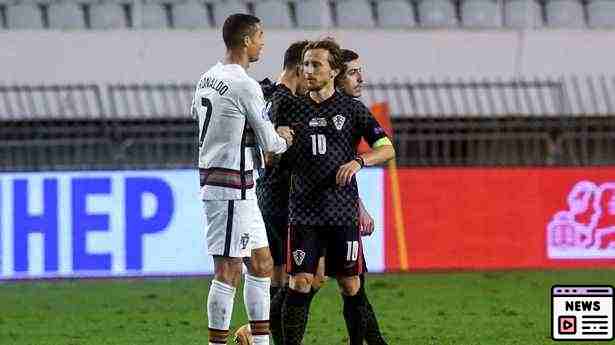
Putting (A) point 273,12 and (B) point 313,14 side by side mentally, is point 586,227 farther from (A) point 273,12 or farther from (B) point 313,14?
(A) point 273,12

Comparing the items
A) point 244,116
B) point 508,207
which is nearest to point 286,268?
point 244,116

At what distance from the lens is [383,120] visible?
16.5m

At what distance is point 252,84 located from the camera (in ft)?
29.2

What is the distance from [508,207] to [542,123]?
2.11 metres

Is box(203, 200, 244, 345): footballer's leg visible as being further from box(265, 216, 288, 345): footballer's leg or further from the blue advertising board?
the blue advertising board

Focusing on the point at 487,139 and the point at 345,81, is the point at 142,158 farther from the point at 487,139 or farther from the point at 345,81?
the point at 345,81

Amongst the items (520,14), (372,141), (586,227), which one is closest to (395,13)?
(520,14)

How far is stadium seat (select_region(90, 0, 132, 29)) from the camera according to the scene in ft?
61.8

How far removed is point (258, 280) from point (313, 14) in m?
10.4

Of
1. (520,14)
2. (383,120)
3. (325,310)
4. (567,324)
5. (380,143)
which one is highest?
(520,14)

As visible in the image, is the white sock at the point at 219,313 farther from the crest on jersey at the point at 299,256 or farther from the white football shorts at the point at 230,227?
the crest on jersey at the point at 299,256

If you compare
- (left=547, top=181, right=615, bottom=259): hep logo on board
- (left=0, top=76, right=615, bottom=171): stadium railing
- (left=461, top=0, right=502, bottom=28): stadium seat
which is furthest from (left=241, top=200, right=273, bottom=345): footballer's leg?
(left=461, top=0, right=502, bottom=28): stadium seat

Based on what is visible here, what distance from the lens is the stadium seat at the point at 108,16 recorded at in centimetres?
1884

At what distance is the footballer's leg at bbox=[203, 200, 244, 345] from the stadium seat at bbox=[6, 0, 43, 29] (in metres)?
10.3
